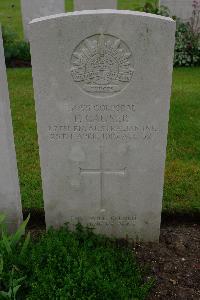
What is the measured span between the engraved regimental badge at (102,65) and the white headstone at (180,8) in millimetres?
7485

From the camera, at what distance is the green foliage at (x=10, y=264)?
2.93 m

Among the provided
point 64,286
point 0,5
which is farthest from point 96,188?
point 0,5

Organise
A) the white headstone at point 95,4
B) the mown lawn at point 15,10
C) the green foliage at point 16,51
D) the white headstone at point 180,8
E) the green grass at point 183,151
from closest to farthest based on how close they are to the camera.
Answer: the green grass at point 183,151
the white headstone at point 95,4
the green foliage at point 16,51
the white headstone at point 180,8
the mown lawn at point 15,10

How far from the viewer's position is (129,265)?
11.0 feet

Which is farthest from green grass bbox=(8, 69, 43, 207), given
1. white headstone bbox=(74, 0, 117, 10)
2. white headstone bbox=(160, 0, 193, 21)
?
white headstone bbox=(160, 0, 193, 21)

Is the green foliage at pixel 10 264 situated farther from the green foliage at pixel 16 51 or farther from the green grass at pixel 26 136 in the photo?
the green foliage at pixel 16 51

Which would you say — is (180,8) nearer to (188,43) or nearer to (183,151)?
(188,43)

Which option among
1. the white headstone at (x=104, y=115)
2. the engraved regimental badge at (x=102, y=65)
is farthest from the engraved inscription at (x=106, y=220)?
the engraved regimental badge at (x=102, y=65)

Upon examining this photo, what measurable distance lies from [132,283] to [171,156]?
240 cm

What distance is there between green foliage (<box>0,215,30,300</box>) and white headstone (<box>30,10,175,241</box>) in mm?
444

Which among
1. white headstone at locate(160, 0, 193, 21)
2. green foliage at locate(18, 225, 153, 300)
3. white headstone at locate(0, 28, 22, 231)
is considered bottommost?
green foliage at locate(18, 225, 153, 300)

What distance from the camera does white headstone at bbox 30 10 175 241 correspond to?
2.94 meters

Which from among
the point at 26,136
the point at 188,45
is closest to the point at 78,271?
the point at 26,136

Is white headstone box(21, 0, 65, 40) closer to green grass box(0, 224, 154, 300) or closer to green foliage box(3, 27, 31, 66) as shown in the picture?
green foliage box(3, 27, 31, 66)
